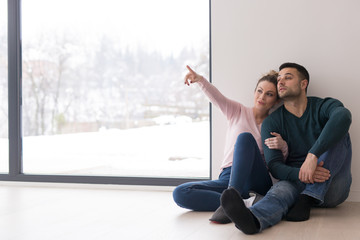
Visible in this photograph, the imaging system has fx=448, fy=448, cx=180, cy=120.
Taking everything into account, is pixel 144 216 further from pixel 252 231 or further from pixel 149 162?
pixel 149 162

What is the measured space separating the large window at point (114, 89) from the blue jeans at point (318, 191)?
1032mm

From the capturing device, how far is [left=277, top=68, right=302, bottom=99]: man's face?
2762 mm

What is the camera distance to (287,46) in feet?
10.0

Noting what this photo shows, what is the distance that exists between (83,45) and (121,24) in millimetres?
373

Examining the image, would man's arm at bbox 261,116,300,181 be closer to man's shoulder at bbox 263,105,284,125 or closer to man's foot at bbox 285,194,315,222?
man's shoulder at bbox 263,105,284,125

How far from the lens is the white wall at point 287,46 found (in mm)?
2936

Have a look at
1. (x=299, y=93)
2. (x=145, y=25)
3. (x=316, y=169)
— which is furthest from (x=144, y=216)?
(x=145, y=25)

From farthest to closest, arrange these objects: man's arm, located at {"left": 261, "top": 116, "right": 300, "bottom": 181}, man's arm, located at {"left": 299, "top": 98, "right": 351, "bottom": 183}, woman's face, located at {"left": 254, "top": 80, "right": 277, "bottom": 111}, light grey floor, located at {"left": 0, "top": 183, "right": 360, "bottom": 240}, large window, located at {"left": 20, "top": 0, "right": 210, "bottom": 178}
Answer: large window, located at {"left": 20, "top": 0, "right": 210, "bottom": 178} < woman's face, located at {"left": 254, "top": 80, "right": 277, "bottom": 111} < man's arm, located at {"left": 261, "top": 116, "right": 300, "bottom": 181} < man's arm, located at {"left": 299, "top": 98, "right": 351, "bottom": 183} < light grey floor, located at {"left": 0, "top": 183, "right": 360, "bottom": 240}

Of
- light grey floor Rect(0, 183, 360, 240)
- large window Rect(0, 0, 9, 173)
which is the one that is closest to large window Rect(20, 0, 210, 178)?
large window Rect(0, 0, 9, 173)

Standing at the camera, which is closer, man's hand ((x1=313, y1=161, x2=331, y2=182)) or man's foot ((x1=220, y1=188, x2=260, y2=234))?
man's foot ((x1=220, y1=188, x2=260, y2=234))

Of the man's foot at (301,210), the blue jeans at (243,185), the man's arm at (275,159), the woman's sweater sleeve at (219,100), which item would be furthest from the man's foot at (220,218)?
the woman's sweater sleeve at (219,100)

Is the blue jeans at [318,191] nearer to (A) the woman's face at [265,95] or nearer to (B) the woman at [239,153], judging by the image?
(B) the woman at [239,153]

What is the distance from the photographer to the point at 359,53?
2.91m

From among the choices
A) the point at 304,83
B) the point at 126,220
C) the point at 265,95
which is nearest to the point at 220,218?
the point at 126,220
